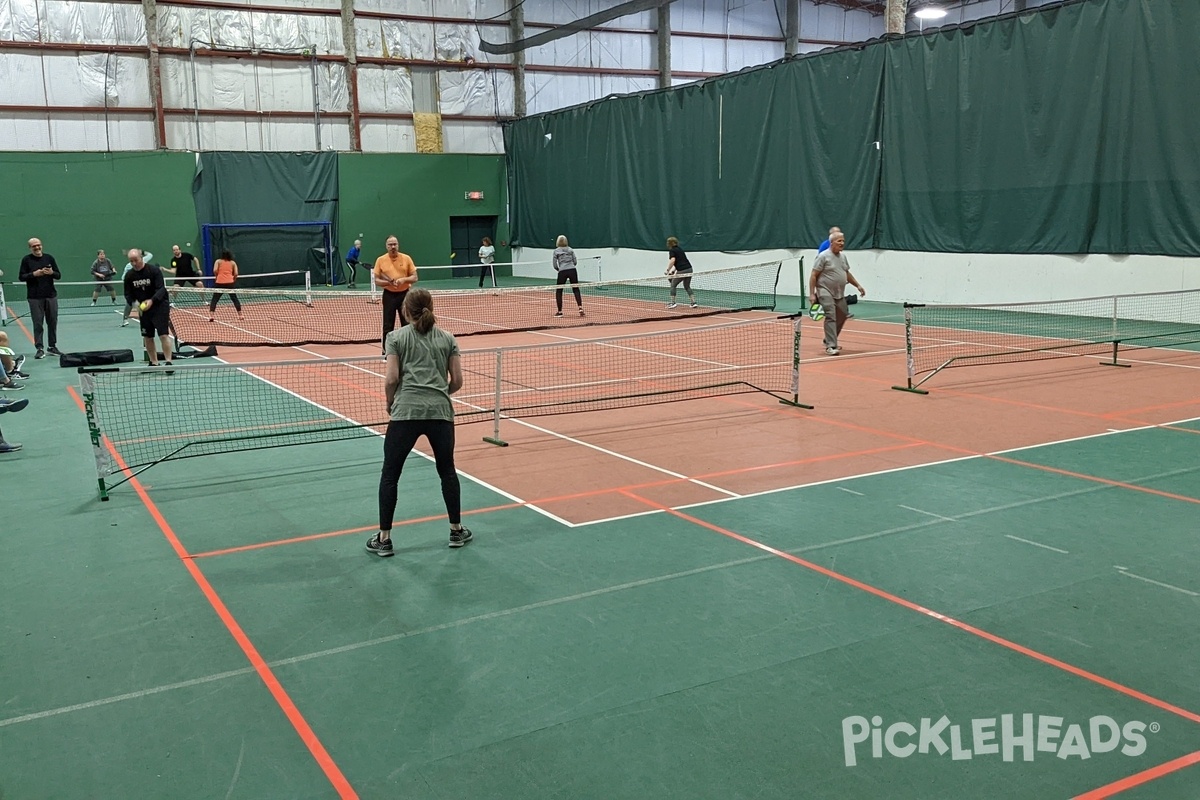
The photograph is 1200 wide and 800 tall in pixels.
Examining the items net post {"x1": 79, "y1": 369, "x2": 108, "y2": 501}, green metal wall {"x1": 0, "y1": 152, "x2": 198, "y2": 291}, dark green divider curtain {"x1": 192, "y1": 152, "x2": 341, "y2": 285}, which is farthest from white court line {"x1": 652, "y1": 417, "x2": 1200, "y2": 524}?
green metal wall {"x1": 0, "y1": 152, "x2": 198, "y2": 291}

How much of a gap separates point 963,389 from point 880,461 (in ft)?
13.9

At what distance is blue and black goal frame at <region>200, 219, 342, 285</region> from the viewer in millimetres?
35156

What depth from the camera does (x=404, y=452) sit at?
6883mm

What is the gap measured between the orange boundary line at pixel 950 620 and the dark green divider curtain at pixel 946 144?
16.0 metres

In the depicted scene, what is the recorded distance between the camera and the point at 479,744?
4500 mm

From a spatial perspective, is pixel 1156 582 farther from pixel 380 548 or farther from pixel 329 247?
pixel 329 247

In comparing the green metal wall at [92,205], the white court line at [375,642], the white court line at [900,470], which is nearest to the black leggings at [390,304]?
the white court line at [900,470]

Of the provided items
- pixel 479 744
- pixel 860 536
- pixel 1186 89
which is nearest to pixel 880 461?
pixel 860 536

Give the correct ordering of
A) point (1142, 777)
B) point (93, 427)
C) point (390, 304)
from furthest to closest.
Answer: point (390, 304)
point (93, 427)
point (1142, 777)

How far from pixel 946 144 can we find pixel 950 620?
66.9 feet

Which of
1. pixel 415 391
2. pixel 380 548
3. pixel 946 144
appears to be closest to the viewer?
pixel 415 391

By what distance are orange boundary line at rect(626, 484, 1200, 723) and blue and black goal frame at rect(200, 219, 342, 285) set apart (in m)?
31.0

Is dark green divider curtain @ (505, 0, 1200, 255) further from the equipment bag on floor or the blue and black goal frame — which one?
the equipment bag on floor

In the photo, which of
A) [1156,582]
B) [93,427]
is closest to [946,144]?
[1156,582]
